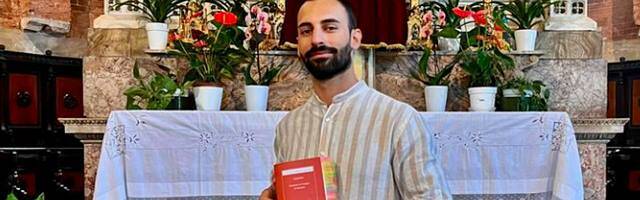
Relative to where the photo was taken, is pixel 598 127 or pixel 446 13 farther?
pixel 446 13

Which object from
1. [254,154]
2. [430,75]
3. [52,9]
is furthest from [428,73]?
[52,9]

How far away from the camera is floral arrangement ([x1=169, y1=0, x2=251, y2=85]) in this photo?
3.11m

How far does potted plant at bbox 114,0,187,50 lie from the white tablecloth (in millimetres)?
542

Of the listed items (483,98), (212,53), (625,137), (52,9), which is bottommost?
(625,137)

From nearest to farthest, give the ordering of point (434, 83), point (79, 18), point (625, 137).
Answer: point (434, 83) → point (79, 18) → point (625, 137)

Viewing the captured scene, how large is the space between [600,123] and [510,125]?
54 centimetres

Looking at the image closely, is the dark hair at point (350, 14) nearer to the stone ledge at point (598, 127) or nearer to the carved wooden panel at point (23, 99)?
the stone ledge at point (598, 127)

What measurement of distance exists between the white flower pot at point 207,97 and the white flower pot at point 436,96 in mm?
1027

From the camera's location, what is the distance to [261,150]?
9.57 feet

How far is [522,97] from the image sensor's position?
3.15 meters

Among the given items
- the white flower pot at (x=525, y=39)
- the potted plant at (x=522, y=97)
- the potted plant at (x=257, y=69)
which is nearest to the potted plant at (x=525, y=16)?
the white flower pot at (x=525, y=39)

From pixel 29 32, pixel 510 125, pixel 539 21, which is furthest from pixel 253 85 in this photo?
pixel 29 32

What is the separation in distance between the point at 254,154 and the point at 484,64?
3.88ft

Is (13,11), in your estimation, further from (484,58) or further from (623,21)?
(623,21)
